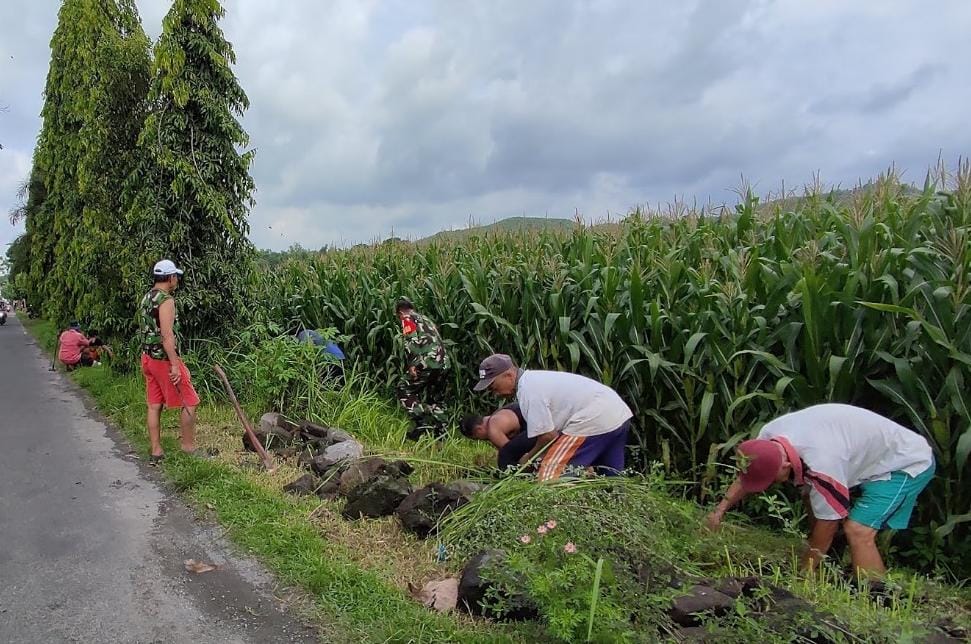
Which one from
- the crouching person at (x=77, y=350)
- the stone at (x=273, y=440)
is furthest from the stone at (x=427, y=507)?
the crouching person at (x=77, y=350)

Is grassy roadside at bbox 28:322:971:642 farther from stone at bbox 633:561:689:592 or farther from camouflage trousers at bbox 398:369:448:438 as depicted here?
camouflage trousers at bbox 398:369:448:438

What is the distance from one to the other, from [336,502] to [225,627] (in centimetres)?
155

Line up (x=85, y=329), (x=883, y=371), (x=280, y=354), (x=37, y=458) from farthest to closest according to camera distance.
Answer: (x=85, y=329), (x=280, y=354), (x=37, y=458), (x=883, y=371)

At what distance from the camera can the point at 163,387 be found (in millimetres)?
6219

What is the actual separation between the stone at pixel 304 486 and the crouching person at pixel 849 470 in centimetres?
310

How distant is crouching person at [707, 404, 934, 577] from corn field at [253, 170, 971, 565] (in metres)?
0.23

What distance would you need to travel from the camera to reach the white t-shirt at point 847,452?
344cm

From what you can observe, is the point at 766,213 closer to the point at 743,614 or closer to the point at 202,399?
the point at 743,614

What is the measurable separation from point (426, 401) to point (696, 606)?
4.46m

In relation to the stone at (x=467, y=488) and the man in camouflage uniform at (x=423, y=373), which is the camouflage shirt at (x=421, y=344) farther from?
the stone at (x=467, y=488)

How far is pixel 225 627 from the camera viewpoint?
10.7ft

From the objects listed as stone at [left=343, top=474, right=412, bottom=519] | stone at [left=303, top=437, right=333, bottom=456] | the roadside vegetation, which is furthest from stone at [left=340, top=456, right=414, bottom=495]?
stone at [left=303, top=437, right=333, bottom=456]

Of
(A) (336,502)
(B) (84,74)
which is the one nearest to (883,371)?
(A) (336,502)

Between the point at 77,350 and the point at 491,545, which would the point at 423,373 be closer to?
the point at 491,545
